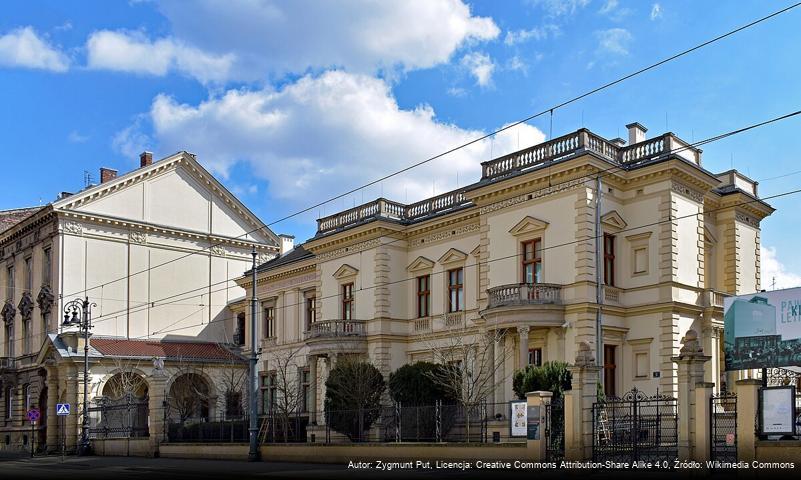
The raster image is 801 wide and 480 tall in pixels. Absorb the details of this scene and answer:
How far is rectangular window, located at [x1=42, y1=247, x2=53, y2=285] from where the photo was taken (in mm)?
57081

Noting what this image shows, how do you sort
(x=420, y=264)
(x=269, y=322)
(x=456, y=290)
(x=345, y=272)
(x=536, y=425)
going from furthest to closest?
1. (x=269, y=322)
2. (x=345, y=272)
3. (x=420, y=264)
4. (x=456, y=290)
5. (x=536, y=425)

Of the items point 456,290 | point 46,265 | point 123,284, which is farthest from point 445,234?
point 46,265

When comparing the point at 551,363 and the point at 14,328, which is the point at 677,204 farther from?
the point at 14,328

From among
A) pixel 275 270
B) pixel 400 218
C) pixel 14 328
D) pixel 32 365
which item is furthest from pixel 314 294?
pixel 14 328

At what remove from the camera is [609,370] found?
3491 centimetres

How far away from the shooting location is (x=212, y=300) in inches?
2484

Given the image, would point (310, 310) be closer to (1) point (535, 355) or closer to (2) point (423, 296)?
(2) point (423, 296)

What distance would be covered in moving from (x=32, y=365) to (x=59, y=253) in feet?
25.5

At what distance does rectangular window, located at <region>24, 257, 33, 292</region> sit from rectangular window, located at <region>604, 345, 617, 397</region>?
41.1 meters

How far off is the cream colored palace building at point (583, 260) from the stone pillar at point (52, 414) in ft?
65.6

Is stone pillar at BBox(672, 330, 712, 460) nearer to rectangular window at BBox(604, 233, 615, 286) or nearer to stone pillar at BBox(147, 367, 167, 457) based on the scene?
rectangular window at BBox(604, 233, 615, 286)

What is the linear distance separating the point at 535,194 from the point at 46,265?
35.1 meters

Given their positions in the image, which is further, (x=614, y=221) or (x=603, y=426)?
(x=614, y=221)

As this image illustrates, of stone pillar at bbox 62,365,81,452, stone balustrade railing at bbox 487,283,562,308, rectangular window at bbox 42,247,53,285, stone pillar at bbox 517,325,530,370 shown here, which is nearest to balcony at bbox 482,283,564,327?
stone balustrade railing at bbox 487,283,562,308
